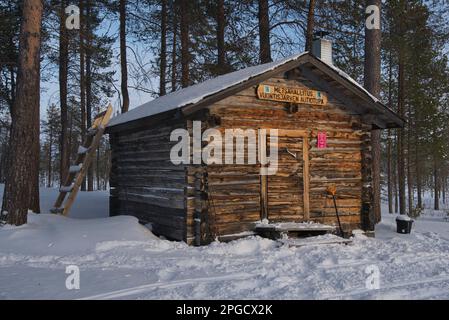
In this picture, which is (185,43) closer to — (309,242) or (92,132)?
(92,132)

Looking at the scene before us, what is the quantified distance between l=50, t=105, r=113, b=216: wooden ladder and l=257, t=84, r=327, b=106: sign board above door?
5068 mm

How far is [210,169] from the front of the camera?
9.45 m

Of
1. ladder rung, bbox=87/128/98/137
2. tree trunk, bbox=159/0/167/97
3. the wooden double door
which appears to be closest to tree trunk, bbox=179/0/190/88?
tree trunk, bbox=159/0/167/97

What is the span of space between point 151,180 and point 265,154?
3114 millimetres

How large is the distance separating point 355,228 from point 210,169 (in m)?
4.45

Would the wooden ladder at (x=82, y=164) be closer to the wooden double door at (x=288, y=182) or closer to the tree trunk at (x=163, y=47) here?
the wooden double door at (x=288, y=182)

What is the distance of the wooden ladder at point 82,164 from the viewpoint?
466 inches

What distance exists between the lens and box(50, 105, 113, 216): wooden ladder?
11.8 meters

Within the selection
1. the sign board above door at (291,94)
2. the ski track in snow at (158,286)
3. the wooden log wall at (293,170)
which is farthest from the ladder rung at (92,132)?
the ski track in snow at (158,286)

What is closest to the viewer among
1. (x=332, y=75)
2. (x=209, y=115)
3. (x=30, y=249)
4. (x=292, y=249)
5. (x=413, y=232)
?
(x=30, y=249)

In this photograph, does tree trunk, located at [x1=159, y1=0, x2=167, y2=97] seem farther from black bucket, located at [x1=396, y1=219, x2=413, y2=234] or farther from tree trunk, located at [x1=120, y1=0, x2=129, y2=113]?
black bucket, located at [x1=396, y1=219, x2=413, y2=234]
